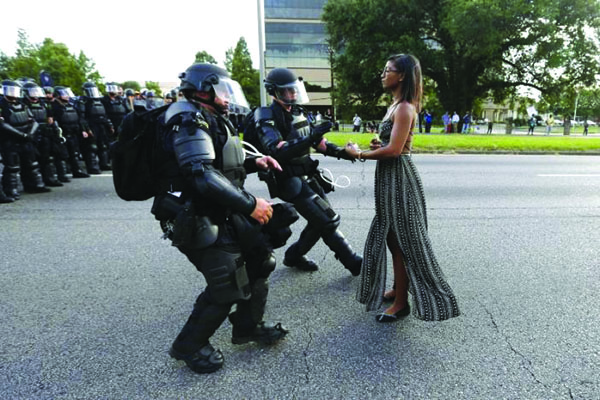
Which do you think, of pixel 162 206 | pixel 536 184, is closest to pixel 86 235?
pixel 162 206

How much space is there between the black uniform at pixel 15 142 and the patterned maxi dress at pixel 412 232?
6.80 m

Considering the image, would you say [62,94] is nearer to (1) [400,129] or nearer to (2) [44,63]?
(1) [400,129]

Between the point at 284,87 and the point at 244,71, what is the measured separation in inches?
1985

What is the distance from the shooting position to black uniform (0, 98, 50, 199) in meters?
6.85

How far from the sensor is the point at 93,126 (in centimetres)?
974

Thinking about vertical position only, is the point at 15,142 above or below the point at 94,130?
below

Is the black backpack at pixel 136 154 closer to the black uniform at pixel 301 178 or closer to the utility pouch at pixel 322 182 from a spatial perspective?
the black uniform at pixel 301 178

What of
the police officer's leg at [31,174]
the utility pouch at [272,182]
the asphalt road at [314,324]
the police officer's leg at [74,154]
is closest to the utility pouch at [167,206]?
the asphalt road at [314,324]

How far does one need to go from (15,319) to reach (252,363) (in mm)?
1822

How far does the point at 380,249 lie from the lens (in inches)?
108

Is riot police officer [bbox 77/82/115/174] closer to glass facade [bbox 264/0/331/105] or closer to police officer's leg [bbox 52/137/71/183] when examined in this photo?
police officer's leg [bbox 52/137/71/183]

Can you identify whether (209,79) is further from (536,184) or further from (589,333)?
(536,184)

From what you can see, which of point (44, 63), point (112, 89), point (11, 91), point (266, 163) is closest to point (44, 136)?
point (11, 91)

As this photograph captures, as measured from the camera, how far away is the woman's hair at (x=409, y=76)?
8.25 feet
